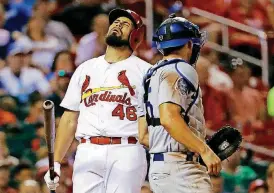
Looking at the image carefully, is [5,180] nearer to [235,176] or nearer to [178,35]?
[235,176]

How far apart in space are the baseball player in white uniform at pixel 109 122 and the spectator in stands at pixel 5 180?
7.04 ft

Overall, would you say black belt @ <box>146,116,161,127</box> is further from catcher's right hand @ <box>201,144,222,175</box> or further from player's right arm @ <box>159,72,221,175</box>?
catcher's right hand @ <box>201,144,222,175</box>

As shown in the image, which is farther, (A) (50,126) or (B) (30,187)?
(B) (30,187)

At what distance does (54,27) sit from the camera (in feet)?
36.2

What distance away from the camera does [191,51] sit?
224 inches

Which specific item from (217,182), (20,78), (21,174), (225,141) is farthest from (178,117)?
(20,78)

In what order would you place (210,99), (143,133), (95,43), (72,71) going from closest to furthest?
(143,133) < (72,71) < (210,99) < (95,43)

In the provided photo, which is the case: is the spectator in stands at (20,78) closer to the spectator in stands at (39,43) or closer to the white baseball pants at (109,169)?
the spectator in stands at (39,43)

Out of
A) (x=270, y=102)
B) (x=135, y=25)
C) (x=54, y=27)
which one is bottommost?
(x=270, y=102)

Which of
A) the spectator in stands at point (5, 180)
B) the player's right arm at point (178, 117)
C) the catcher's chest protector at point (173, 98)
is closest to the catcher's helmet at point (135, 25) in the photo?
the catcher's chest protector at point (173, 98)

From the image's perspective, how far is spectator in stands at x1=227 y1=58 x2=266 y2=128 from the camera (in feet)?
35.3

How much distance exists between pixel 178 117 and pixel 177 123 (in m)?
0.05

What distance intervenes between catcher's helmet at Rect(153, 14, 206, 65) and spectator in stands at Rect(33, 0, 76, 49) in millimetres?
5317

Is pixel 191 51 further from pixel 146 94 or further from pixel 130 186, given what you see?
pixel 130 186
